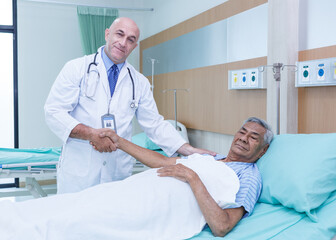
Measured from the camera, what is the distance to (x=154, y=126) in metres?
2.29

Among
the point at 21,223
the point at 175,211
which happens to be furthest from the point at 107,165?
the point at 21,223

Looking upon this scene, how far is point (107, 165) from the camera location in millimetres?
2076

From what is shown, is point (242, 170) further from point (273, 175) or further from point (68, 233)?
point (68, 233)

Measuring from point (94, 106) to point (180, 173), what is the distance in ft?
2.34

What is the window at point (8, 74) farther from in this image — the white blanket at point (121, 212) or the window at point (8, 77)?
the white blanket at point (121, 212)

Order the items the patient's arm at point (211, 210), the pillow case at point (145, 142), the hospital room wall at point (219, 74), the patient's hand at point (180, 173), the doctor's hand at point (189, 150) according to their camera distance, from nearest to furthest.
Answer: the patient's arm at point (211, 210)
the patient's hand at point (180, 173)
the doctor's hand at point (189, 150)
the hospital room wall at point (219, 74)
the pillow case at point (145, 142)

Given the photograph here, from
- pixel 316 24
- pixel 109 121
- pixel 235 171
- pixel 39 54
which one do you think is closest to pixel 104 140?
pixel 109 121

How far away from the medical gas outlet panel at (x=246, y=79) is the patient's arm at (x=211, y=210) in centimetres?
117

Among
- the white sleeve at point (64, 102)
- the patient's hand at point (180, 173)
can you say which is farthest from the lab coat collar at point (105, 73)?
the patient's hand at point (180, 173)

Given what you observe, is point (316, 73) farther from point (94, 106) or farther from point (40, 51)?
point (40, 51)

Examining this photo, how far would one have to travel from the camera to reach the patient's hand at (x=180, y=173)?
1588 millimetres

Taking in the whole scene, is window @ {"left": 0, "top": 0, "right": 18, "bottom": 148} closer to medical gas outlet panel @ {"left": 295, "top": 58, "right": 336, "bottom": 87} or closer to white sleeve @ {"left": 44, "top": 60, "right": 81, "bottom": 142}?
white sleeve @ {"left": 44, "top": 60, "right": 81, "bottom": 142}

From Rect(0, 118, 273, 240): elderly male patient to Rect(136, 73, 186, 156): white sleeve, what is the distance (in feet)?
1.32

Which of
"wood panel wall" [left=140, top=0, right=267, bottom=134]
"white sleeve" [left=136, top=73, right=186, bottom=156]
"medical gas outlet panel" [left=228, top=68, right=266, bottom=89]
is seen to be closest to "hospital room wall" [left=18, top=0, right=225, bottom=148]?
"wood panel wall" [left=140, top=0, right=267, bottom=134]
